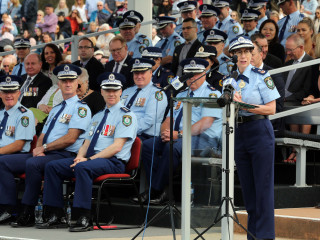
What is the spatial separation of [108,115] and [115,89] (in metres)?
0.32

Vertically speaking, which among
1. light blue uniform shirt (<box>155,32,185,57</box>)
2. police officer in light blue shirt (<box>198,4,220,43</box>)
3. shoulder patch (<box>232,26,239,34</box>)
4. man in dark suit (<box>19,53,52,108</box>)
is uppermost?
police officer in light blue shirt (<box>198,4,220,43</box>)

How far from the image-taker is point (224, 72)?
36.1ft

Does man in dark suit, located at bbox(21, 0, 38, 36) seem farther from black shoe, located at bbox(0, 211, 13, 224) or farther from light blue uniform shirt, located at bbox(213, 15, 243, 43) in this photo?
black shoe, located at bbox(0, 211, 13, 224)

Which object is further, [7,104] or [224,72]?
[224,72]

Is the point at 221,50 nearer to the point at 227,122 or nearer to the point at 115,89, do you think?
the point at 115,89

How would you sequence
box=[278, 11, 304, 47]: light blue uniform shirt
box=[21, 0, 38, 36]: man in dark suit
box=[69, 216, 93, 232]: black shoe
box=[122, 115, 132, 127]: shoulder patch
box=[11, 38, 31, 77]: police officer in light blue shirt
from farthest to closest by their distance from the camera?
box=[21, 0, 38, 36]: man in dark suit → box=[11, 38, 31, 77]: police officer in light blue shirt → box=[278, 11, 304, 47]: light blue uniform shirt → box=[122, 115, 132, 127]: shoulder patch → box=[69, 216, 93, 232]: black shoe

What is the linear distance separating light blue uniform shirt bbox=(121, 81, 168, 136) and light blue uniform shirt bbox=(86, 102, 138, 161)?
0.53 m

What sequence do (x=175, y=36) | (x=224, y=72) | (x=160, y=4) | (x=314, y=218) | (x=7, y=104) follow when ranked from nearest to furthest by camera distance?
(x=314, y=218) → (x=7, y=104) → (x=224, y=72) → (x=175, y=36) → (x=160, y=4)

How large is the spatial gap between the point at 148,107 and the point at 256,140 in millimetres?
3205

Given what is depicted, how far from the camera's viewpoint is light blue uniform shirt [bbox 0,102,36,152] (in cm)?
985

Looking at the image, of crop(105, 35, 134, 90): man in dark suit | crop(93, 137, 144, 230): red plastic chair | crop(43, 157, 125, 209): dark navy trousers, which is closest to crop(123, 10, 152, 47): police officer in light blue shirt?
crop(105, 35, 134, 90): man in dark suit

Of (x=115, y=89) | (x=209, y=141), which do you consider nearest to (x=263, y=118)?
(x=209, y=141)

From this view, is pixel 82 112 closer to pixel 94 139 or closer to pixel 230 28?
pixel 94 139

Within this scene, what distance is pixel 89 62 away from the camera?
12.1 metres
